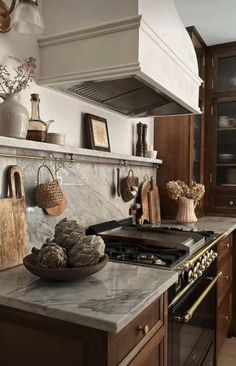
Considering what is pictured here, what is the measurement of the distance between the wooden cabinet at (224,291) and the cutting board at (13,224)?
54.6 inches

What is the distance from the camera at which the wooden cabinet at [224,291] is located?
2.39 metres

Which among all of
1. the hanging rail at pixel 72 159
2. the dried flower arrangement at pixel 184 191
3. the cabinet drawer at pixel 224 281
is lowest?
the cabinet drawer at pixel 224 281

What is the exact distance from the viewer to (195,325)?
1.82 metres

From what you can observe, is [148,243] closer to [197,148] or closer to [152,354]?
[152,354]

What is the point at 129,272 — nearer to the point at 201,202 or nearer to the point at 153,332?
the point at 153,332

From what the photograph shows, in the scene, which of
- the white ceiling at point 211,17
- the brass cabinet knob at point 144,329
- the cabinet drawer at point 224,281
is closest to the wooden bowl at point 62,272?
the brass cabinet knob at point 144,329

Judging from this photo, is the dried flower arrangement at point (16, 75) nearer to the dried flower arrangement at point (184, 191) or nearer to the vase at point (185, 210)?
the dried flower arrangement at point (184, 191)

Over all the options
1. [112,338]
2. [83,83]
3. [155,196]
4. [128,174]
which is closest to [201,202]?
[155,196]

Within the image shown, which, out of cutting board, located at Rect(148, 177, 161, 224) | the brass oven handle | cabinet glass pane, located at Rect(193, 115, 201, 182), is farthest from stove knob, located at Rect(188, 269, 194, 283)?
cabinet glass pane, located at Rect(193, 115, 201, 182)

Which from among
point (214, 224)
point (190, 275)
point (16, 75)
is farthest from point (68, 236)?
point (214, 224)

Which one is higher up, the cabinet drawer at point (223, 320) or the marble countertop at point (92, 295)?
the marble countertop at point (92, 295)

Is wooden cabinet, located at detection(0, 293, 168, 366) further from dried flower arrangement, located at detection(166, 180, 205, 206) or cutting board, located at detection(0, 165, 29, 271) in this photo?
dried flower arrangement, located at detection(166, 180, 205, 206)

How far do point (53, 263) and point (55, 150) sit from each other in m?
0.66

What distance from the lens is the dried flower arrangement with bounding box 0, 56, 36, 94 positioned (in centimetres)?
147
